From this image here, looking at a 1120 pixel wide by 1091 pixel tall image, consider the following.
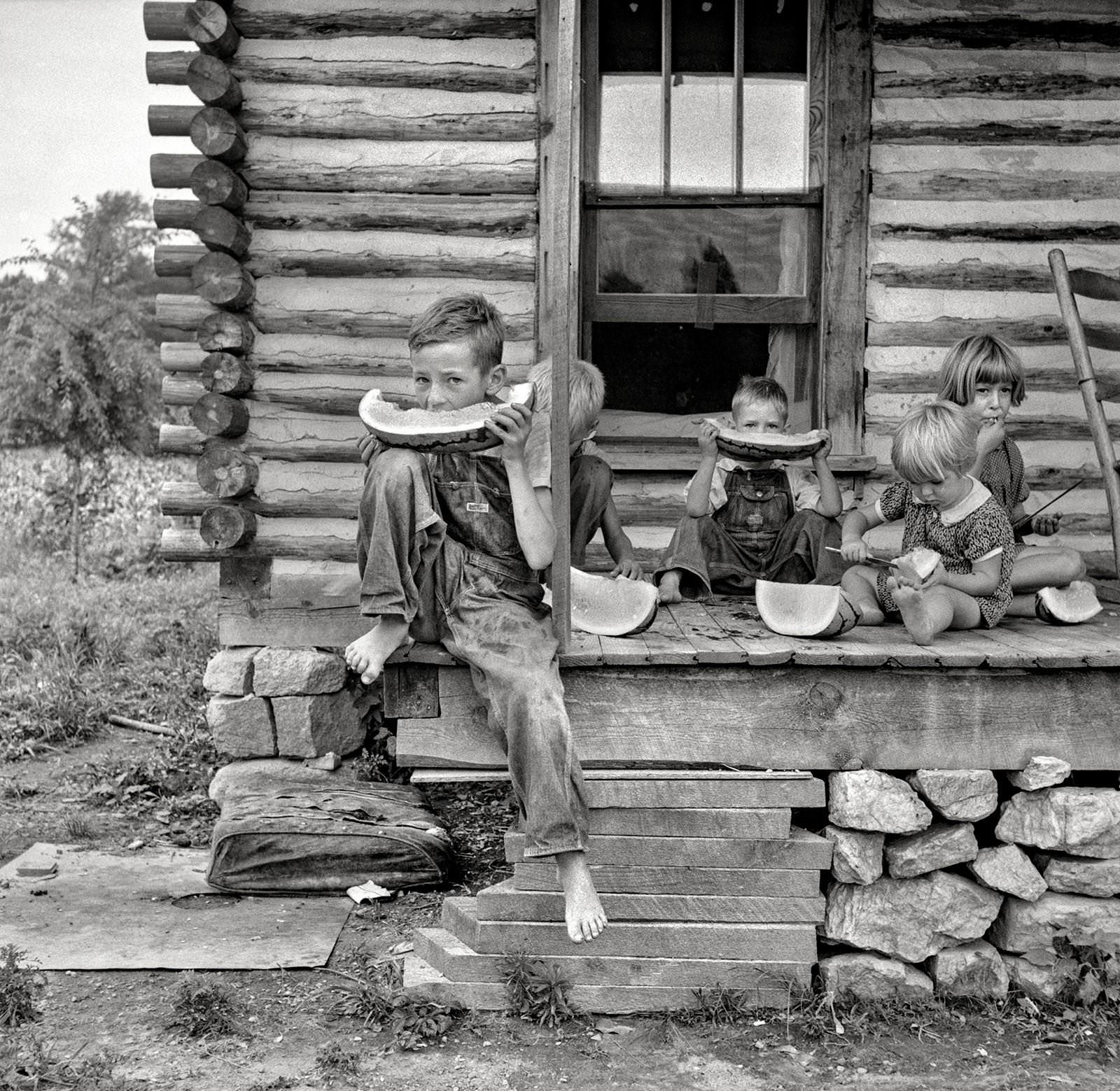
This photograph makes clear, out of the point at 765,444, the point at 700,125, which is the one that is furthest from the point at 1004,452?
the point at 700,125

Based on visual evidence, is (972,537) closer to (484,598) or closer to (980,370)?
(980,370)

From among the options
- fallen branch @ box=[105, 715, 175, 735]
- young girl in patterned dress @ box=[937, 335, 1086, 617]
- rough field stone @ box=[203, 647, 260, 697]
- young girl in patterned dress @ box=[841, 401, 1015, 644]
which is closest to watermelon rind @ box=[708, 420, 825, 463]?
young girl in patterned dress @ box=[841, 401, 1015, 644]

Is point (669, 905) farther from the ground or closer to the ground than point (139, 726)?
farther from the ground

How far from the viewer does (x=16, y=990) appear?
351cm

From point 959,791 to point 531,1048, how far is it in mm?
1471

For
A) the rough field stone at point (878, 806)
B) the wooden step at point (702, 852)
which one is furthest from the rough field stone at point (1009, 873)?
the wooden step at point (702, 852)

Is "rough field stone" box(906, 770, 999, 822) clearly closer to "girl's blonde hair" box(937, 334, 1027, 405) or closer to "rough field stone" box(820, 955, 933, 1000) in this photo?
"rough field stone" box(820, 955, 933, 1000)

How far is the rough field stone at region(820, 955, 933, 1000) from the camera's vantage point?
3.65 m

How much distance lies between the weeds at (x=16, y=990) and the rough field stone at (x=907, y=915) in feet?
7.69

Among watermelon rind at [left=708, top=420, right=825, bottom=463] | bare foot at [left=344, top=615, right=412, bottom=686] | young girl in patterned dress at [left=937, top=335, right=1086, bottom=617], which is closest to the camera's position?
bare foot at [left=344, top=615, right=412, bottom=686]

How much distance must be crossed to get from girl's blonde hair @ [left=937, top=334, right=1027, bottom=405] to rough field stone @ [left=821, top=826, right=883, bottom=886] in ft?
6.25

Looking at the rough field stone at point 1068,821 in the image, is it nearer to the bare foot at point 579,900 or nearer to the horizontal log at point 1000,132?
the bare foot at point 579,900

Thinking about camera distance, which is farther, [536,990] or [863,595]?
[863,595]

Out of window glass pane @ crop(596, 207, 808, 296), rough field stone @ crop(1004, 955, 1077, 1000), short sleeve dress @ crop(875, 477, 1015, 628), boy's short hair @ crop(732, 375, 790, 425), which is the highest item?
window glass pane @ crop(596, 207, 808, 296)
